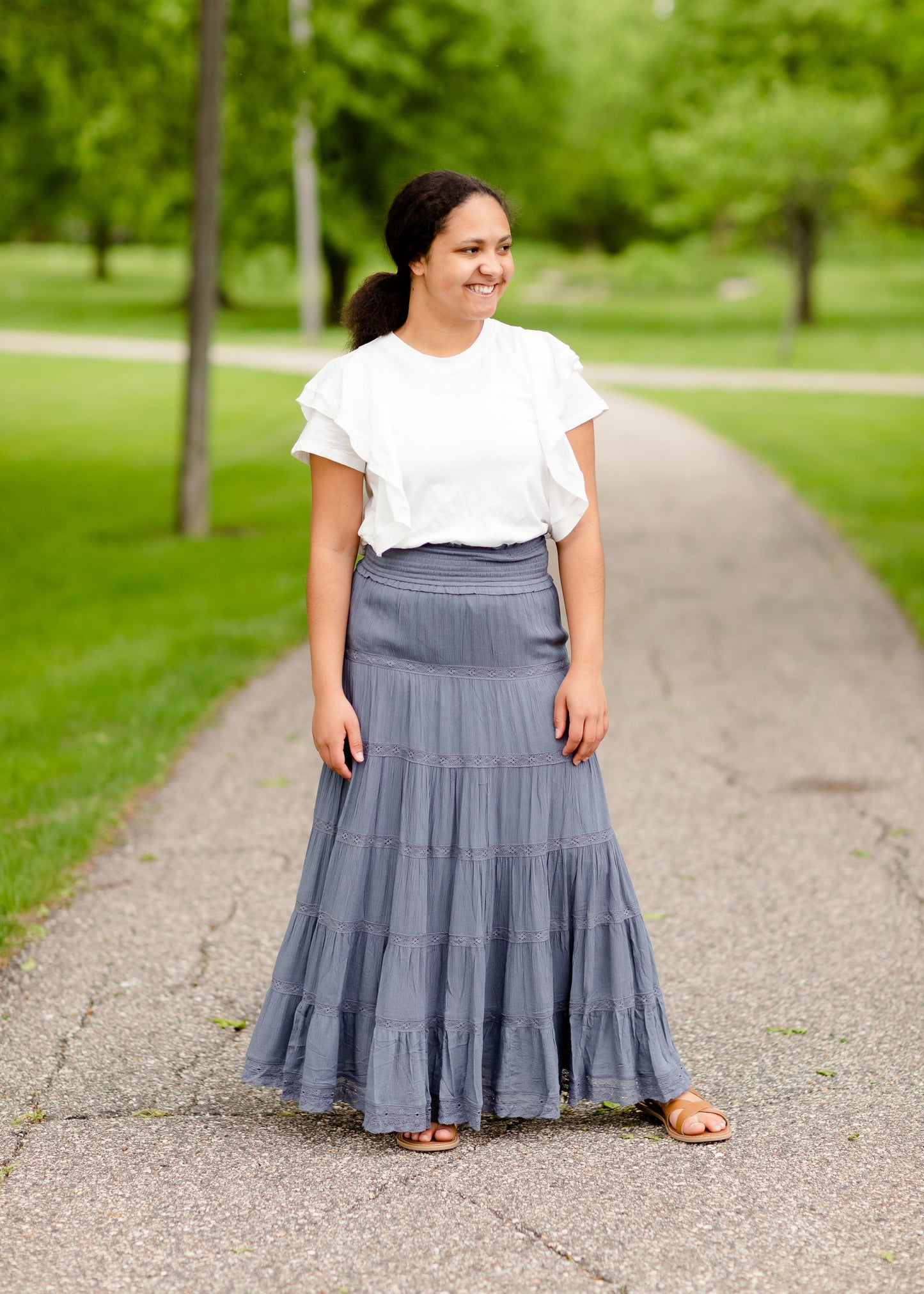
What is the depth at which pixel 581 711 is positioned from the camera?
115 inches

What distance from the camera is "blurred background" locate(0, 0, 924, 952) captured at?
24.9ft

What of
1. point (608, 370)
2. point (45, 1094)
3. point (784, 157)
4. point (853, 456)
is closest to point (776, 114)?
point (784, 157)

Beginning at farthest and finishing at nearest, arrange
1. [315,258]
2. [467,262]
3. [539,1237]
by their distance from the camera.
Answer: [315,258]
[467,262]
[539,1237]

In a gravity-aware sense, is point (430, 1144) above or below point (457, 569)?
below

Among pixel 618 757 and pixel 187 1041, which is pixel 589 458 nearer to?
pixel 187 1041

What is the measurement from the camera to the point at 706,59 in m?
39.7

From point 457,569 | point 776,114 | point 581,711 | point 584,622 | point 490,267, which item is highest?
point 776,114

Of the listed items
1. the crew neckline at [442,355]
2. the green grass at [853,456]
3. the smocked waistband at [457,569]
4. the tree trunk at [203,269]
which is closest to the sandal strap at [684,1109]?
the smocked waistband at [457,569]

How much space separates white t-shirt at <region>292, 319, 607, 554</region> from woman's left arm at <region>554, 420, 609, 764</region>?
0.05 m

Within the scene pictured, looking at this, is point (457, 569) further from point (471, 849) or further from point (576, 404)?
point (471, 849)

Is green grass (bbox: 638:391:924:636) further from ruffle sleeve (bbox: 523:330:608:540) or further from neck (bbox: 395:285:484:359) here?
neck (bbox: 395:285:484:359)

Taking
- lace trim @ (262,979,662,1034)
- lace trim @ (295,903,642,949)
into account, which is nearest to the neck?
lace trim @ (295,903,642,949)

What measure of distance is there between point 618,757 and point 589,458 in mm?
3024

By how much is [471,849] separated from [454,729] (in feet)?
0.80
